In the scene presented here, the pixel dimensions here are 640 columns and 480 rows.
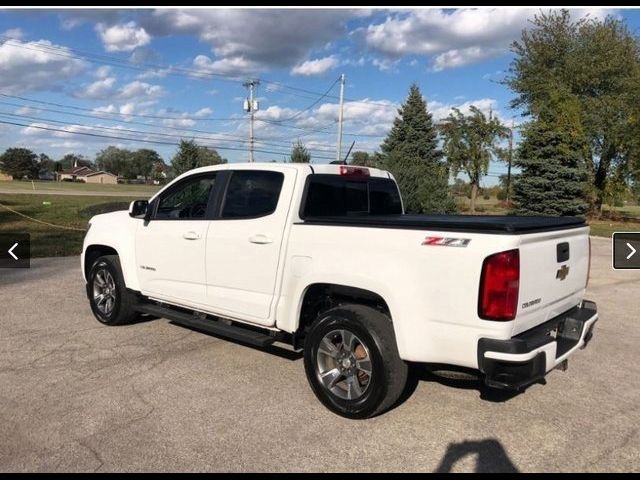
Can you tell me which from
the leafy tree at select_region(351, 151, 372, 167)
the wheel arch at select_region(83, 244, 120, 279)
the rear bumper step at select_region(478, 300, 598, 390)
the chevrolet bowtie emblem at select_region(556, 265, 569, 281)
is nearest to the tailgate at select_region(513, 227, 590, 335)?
the chevrolet bowtie emblem at select_region(556, 265, 569, 281)

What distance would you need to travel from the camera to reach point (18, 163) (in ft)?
370

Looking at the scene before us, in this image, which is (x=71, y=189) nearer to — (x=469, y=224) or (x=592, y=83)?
(x=592, y=83)

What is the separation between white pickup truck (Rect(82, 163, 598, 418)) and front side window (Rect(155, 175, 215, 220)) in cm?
2

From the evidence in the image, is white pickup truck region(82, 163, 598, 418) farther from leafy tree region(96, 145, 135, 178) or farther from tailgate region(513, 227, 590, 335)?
leafy tree region(96, 145, 135, 178)

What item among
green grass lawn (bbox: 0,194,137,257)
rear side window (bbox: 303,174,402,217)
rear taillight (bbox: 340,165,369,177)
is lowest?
green grass lawn (bbox: 0,194,137,257)

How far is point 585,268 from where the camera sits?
4457mm

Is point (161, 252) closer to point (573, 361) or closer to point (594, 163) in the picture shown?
point (573, 361)

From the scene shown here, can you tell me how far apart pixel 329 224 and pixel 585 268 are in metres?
2.23

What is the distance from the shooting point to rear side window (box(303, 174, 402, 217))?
4.63 meters

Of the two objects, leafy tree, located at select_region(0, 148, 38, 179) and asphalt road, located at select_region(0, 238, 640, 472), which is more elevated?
leafy tree, located at select_region(0, 148, 38, 179)

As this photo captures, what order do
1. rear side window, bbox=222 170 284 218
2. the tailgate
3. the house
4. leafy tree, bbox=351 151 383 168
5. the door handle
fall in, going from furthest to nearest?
1. the house
2. leafy tree, bbox=351 151 383 168
3. rear side window, bbox=222 170 284 218
4. the door handle
5. the tailgate

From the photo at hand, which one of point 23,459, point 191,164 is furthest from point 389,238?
point 191,164

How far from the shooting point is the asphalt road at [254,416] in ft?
11.0

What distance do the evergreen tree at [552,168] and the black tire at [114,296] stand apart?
2357 cm
